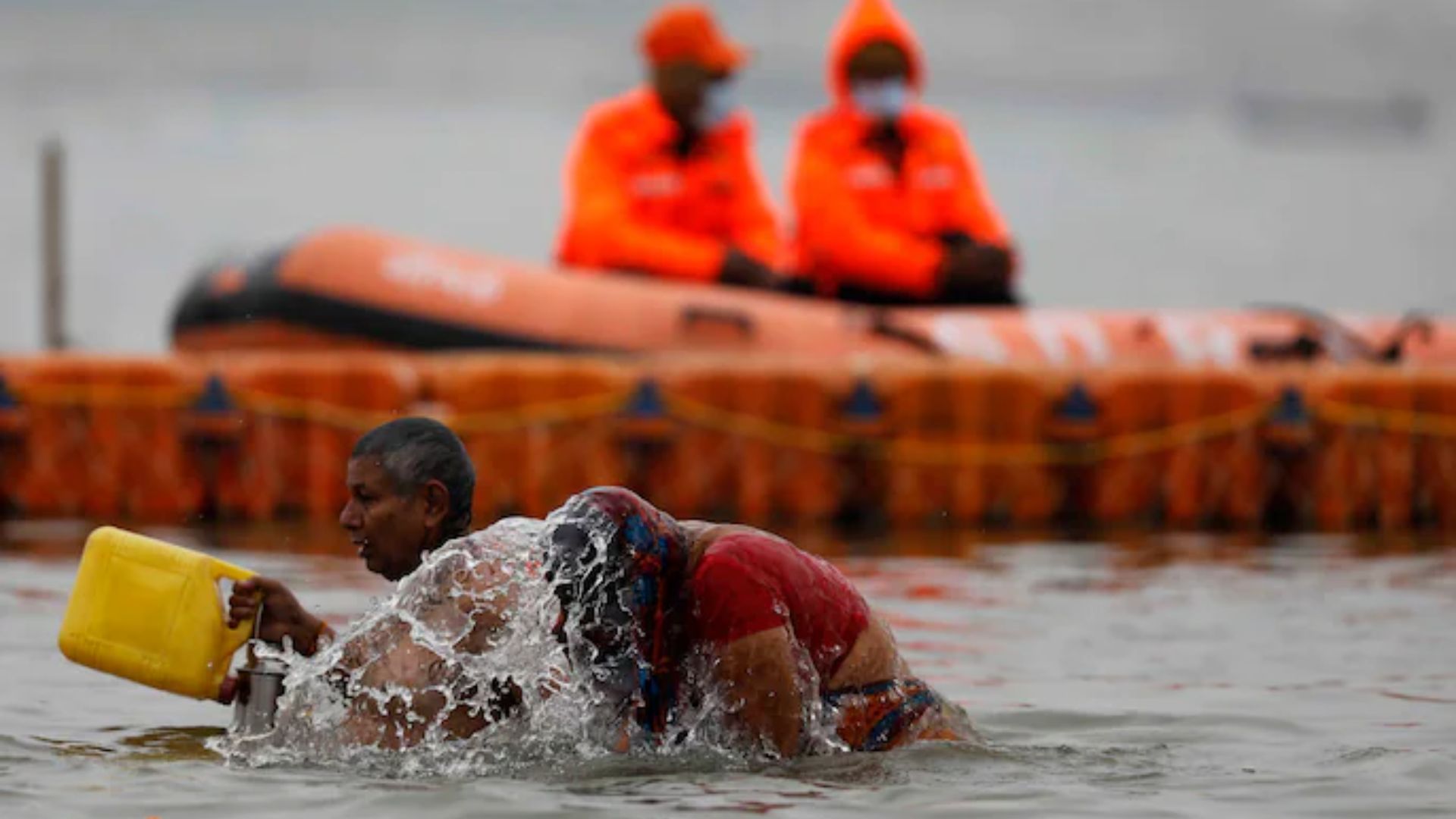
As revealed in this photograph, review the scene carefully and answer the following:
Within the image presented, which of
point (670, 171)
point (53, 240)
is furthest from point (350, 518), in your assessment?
point (53, 240)

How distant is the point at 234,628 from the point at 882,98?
10.2 metres

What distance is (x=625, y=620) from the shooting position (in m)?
5.32

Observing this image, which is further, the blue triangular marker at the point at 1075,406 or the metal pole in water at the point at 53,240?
the metal pole in water at the point at 53,240

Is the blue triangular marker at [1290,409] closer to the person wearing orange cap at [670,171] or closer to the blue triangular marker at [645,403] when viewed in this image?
the blue triangular marker at [645,403]

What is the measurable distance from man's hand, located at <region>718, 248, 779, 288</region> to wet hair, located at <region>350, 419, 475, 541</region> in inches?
366

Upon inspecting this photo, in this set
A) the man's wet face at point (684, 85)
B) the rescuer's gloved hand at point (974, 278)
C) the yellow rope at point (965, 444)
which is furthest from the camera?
the man's wet face at point (684, 85)

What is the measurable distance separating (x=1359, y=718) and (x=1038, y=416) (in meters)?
5.99

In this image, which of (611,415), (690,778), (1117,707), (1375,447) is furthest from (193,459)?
(690,778)

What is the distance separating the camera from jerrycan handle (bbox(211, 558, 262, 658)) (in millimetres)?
5758

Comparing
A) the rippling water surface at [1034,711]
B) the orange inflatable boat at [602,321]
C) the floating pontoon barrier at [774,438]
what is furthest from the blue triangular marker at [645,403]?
the rippling water surface at [1034,711]

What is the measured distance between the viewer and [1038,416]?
12766 millimetres

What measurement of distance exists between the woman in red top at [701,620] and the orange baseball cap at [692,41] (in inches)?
394

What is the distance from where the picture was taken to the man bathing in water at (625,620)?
5293mm

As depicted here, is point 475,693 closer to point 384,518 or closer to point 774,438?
point 384,518
